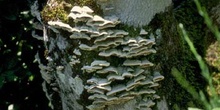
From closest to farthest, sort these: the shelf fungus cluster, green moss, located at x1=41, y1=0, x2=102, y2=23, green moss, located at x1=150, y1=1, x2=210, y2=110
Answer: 1. the shelf fungus cluster
2. green moss, located at x1=41, y1=0, x2=102, y2=23
3. green moss, located at x1=150, y1=1, x2=210, y2=110

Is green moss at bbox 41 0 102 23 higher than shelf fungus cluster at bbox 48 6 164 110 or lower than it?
higher

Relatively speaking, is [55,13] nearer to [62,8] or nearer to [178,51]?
[62,8]

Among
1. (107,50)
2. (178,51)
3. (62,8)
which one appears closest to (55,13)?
(62,8)

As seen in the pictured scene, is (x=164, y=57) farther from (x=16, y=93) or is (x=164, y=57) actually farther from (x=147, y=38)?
(x=16, y=93)

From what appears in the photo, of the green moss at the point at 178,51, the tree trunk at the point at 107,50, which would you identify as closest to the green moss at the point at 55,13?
the tree trunk at the point at 107,50

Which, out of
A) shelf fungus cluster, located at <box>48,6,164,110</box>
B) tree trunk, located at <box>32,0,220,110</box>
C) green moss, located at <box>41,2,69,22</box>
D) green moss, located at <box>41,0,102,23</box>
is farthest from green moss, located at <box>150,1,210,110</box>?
green moss, located at <box>41,2,69,22</box>

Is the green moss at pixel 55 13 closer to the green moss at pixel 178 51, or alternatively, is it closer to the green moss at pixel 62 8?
the green moss at pixel 62 8

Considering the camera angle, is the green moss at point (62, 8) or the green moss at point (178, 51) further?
the green moss at point (178, 51)

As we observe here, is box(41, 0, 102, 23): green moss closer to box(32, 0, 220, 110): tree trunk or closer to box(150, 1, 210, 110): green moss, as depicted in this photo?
box(32, 0, 220, 110): tree trunk
